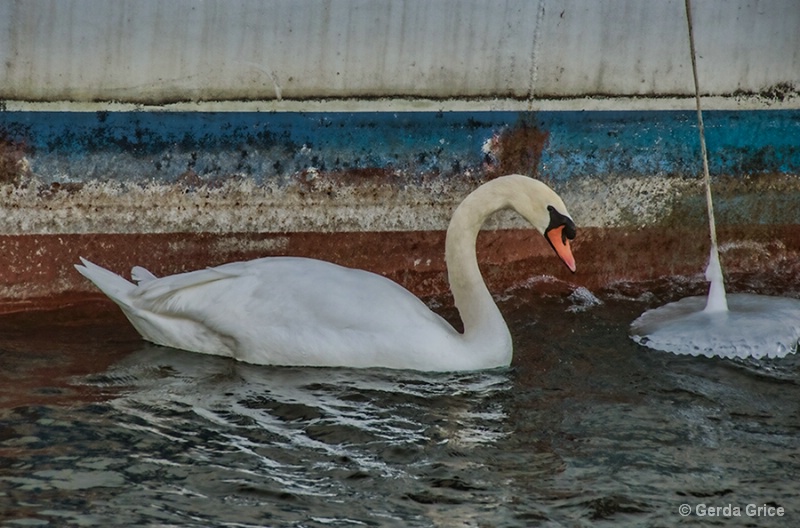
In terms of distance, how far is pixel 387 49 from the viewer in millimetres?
7324

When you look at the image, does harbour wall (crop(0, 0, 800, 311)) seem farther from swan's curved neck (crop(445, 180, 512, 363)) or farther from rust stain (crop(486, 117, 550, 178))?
swan's curved neck (crop(445, 180, 512, 363))

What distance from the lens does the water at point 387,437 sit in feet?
16.2

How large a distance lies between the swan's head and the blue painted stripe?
111 centimetres

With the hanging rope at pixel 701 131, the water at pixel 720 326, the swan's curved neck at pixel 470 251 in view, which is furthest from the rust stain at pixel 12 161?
the hanging rope at pixel 701 131

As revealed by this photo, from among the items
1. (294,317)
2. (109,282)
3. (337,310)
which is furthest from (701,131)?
(109,282)

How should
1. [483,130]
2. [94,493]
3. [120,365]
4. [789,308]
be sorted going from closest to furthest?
[94,493]
[120,365]
[789,308]
[483,130]

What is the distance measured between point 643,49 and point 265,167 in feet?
7.32

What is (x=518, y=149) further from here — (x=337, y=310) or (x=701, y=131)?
(x=337, y=310)

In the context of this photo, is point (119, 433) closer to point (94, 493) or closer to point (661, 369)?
point (94, 493)

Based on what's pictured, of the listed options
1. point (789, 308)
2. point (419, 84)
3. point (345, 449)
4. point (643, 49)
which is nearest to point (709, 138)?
point (643, 49)

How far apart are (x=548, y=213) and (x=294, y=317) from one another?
1.30 meters

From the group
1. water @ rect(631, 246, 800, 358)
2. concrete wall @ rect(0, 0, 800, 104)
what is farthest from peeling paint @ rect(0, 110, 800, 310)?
water @ rect(631, 246, 800, 358)

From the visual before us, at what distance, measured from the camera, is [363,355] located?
20.8 feet

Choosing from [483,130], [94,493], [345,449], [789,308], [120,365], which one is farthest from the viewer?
[483,130]
